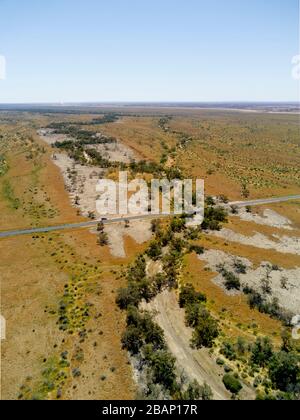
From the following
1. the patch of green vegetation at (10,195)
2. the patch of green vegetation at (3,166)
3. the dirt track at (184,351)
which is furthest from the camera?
the patch of green vegetation at (3,166)

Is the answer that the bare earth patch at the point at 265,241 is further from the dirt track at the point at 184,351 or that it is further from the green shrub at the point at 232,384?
the green shrub at the point at 232,384

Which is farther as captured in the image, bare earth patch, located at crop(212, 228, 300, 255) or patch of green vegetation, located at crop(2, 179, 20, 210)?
patch of green vegetation, located at crop(2, 179, 20, 210)

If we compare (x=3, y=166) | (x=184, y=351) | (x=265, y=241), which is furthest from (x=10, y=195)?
(x=184, y=351)

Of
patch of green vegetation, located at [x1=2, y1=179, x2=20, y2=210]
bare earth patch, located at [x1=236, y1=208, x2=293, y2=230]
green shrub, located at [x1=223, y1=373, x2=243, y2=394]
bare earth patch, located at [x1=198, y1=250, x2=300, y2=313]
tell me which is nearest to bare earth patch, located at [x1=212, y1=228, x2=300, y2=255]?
bare earth patch, located at [x1=236, y1=208, x2=293, y2=230]

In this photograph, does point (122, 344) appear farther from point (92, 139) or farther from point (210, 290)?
point (92, 139)

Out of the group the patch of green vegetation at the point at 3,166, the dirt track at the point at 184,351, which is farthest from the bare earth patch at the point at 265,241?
the patch of green vegetation at the point at 3,166

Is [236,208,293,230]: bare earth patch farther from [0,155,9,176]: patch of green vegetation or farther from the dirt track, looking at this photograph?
[0,155,9,176]: patch of green vegetation

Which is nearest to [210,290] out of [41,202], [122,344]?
[122,344]

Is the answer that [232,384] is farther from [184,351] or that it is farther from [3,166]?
[3,166]
